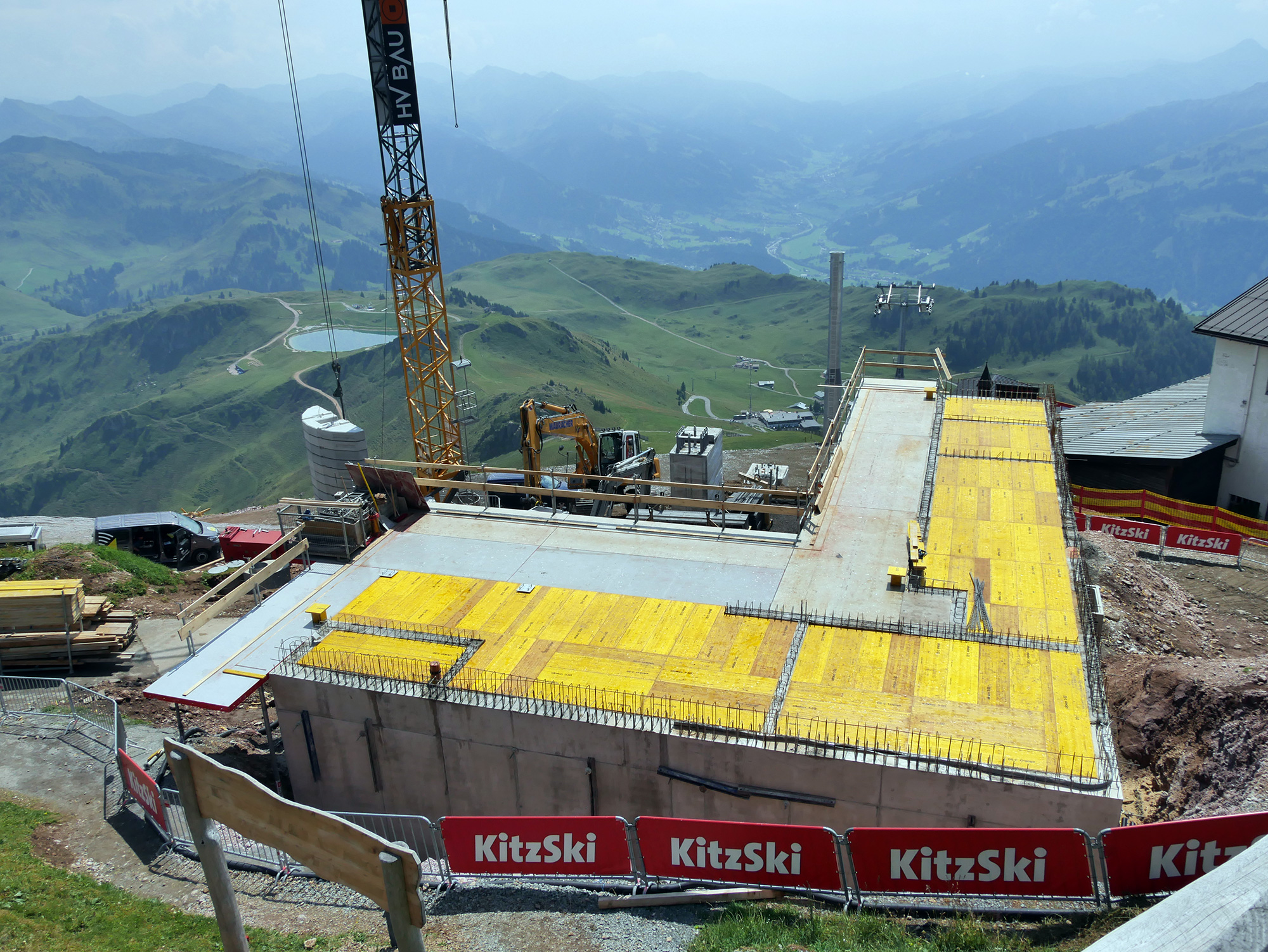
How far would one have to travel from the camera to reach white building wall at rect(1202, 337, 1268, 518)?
4416 cm

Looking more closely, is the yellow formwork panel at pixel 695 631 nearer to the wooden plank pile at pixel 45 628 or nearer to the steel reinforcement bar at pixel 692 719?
the steel reinforcement bar at pixel 692 719

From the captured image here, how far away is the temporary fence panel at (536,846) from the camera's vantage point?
15438 mm

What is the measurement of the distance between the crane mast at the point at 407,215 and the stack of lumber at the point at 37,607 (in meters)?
16.8

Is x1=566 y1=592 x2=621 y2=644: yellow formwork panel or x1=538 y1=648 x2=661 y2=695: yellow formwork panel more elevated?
x1=566 y1=592 x2=621 y2=644: yellow formwork panel

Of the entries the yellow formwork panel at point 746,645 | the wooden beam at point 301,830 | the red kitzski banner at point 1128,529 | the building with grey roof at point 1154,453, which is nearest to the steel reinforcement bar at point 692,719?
the yellow formwork panel at point 746,645

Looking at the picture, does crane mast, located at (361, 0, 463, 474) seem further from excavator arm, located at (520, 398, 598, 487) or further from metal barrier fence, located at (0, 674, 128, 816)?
metal barrier fence, located at (0, 674, 128, 816)

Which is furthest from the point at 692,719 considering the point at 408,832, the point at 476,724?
the point at 408,832

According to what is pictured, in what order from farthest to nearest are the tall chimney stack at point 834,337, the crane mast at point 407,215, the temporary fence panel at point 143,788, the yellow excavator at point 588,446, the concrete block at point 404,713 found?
the tall chimney stack at point 834,337 → the yellow excavator at point 588,446 → the crane mast at point 407,215 → the concrete block at point 404,713 → the temporary fence panel at point 143,788

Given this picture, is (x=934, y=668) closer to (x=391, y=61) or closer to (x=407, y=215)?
(x=391, y=61)

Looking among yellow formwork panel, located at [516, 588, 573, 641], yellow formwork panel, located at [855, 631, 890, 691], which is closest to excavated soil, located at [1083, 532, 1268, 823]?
yellow formwork panel, located at [855, 631, 890, 691]

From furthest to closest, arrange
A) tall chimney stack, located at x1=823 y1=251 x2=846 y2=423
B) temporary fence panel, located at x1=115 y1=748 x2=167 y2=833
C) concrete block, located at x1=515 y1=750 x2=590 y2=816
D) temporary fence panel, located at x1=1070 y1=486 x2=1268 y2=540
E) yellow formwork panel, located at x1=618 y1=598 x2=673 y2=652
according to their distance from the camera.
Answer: tall chimney stack, located at x1=823 y1=251 x2=846 y2=423 < temporary fence panel, located at x1=1070 y1=486 x2=1268 y2=540 < yellow formwork panel, located at x1=618 y1=598 x2=673 y2=652 < concrete block, located at x1=515 y1=750 x2=590 y2=816 < temporary fence panel, located at x1=115 y1=748 x2=167 y2=833

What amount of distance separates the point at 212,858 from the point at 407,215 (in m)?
45.4

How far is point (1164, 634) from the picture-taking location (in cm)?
2902

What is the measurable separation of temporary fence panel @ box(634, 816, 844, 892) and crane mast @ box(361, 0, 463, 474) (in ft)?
96.8
